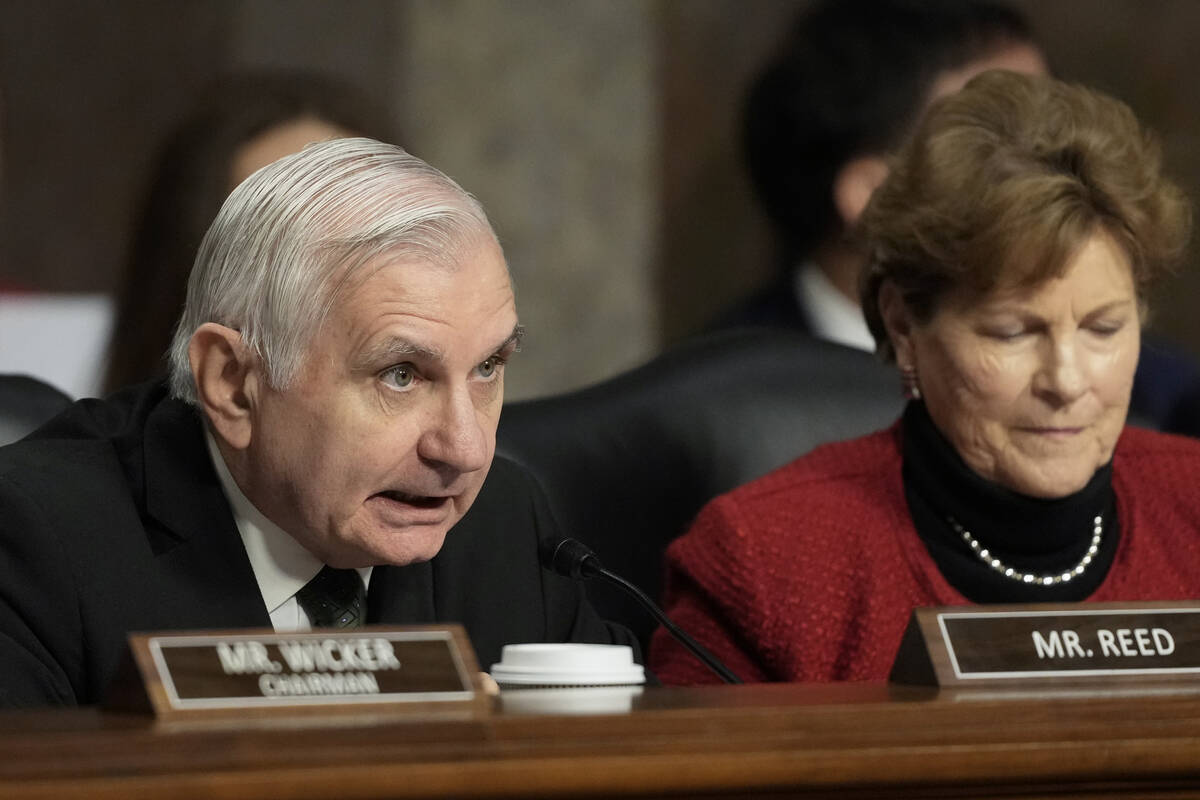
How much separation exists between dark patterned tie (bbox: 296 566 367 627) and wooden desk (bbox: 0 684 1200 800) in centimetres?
42

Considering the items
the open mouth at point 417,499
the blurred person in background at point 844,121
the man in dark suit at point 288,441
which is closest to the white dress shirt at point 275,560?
the man in dark suit at point 288,441

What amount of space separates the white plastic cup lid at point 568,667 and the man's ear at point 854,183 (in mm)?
1864

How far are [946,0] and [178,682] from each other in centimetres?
238

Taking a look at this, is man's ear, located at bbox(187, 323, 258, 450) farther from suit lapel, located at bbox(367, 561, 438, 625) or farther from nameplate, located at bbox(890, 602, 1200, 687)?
nameplate, located at bbox(890, 602, 1200, 687)

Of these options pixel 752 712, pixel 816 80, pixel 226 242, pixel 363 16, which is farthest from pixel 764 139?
pixel 752 712

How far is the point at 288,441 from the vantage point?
4.75ft

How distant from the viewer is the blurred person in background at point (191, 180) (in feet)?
8.63

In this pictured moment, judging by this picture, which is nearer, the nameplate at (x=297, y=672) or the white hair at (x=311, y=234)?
the nameplate at (x=297, y=672)

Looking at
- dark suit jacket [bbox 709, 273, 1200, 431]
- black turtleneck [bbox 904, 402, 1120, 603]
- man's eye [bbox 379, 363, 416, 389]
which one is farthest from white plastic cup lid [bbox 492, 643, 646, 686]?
dark suit jacket [bbox 709, 273, 1200, 431]

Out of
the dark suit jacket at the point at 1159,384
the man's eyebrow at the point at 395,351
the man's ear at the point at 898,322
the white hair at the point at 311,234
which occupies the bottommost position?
the dark suit jacket at the point at 1159,384

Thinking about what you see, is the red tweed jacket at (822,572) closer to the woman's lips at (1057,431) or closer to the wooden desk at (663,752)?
the woman's lips at (1057,431)

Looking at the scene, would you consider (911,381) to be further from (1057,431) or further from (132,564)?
(132,564)

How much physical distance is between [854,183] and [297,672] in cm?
220

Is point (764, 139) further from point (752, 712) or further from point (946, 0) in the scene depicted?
point (752, 712)
